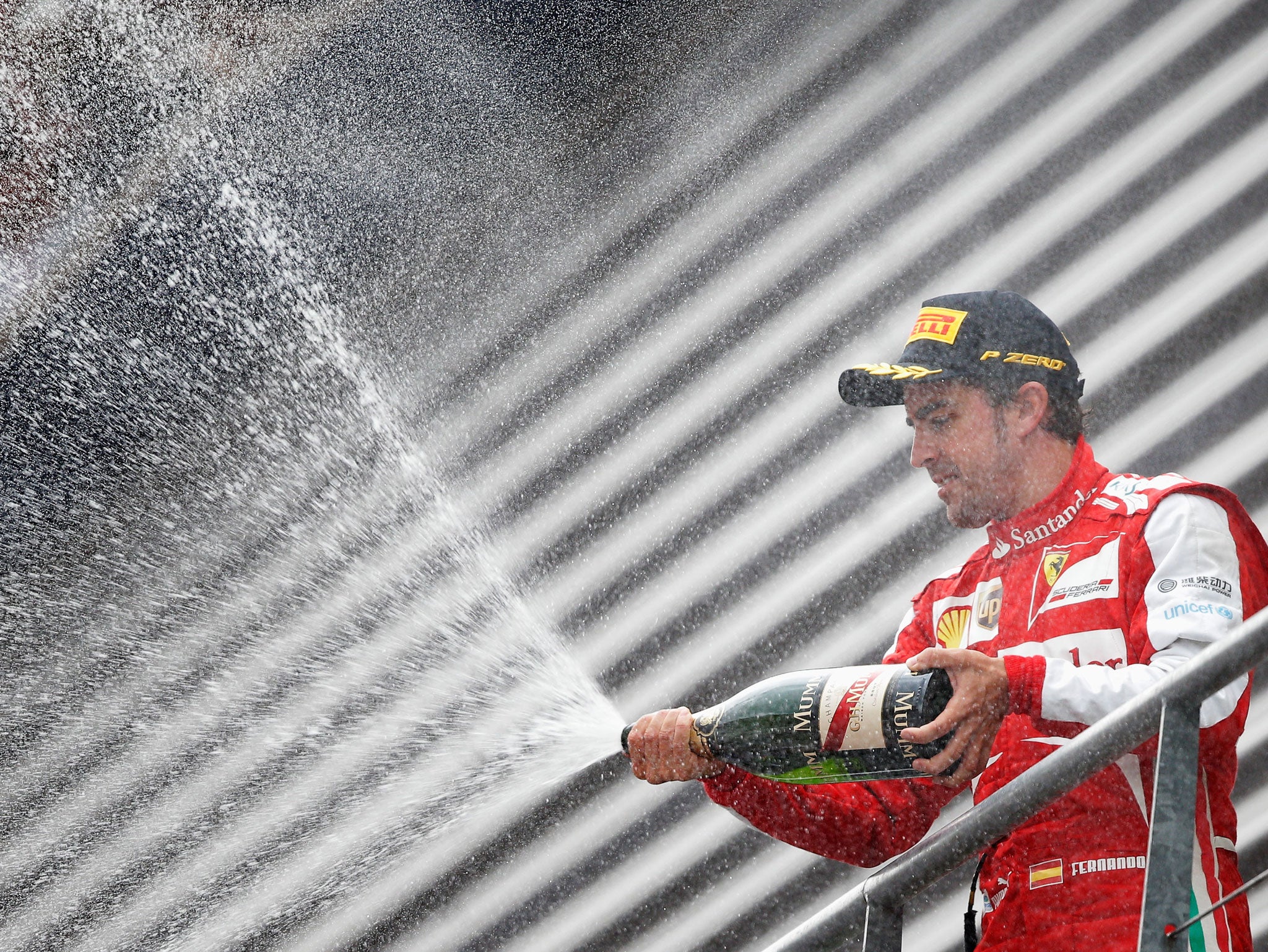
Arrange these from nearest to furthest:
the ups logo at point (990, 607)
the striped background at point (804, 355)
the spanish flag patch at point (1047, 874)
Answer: the spanish flag patch at point (1047, 874) < the ups logo at point (990, 607) < the striped background at point (804, 355)

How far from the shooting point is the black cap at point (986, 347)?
7.56 ft

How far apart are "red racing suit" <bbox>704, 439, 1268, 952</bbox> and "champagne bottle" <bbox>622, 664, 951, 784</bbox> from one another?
0.25 ft

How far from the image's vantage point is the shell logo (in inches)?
88.4

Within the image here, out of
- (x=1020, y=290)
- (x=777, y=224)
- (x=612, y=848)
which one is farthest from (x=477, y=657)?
(x=1020, y=290)

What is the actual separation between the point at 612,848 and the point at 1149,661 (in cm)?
221

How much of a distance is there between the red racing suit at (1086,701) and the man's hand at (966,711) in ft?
0.10

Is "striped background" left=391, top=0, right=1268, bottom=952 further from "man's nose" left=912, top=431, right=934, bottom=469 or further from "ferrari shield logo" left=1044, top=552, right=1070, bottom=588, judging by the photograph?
"ferrari shield logo" left=1044, top=552, right=1070, bottom=588

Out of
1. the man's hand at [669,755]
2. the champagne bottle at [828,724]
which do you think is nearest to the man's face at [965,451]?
the champagne bottle at [828,724]

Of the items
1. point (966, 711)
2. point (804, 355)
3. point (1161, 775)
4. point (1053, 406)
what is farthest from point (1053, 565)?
point (804, 355)

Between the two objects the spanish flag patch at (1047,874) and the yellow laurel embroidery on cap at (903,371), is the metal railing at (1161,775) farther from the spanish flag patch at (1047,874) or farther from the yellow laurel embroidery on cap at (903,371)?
the yellow laurel embroidery on cap at (903,371)

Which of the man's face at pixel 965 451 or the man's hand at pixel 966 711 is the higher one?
the man's face at pixel 965 451

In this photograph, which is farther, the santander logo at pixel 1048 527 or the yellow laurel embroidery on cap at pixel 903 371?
the yellow laurel embroidery on cap at pixel 903 371

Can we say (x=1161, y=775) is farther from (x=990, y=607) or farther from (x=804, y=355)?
(x=804, y=355)

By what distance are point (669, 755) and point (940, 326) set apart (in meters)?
0.95
